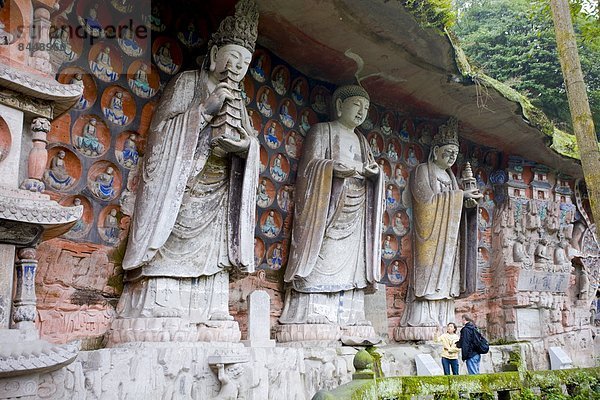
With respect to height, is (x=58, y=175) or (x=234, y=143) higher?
Answer: (x=234, y=143)

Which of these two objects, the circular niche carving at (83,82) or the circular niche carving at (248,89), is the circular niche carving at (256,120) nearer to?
the circular niche carving at (248,89)

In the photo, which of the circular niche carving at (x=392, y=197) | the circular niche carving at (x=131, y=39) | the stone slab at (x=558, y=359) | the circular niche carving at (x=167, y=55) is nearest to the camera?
the circular niche carving at (x=131, y=39)

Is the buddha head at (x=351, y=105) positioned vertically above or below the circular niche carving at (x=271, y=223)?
above

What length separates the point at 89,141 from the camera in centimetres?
620

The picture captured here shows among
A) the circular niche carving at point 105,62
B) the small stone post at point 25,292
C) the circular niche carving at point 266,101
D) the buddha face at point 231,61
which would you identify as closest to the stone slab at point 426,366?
the circular niche carving at point 266,101

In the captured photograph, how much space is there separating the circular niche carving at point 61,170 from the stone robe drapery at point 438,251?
16.8ft

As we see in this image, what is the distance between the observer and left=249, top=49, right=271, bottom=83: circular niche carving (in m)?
7.93

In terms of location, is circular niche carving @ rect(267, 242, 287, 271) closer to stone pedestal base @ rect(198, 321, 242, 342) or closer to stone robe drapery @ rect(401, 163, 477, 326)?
stone pedestal base @ rect(198, 321, 242, 342)

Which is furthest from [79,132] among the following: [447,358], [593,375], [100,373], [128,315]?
[593,375]

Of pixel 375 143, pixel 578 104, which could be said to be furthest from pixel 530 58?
pixel 578 104

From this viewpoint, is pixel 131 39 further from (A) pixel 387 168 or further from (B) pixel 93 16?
(A) pixel 387 168

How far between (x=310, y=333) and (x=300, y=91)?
325cm

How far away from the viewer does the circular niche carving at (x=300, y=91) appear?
27.8 ft

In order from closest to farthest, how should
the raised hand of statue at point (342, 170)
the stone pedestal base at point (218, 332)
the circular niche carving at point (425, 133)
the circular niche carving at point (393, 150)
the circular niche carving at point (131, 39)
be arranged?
1. the stone pedestal base at point (218, 332)
2. the circular niche carving at point (131, 39)
3. the raised hand of statue at point (342, 170)
4. the circular niche carving at point (393, 150)
5. the circular niche carving at point (425, 133)
